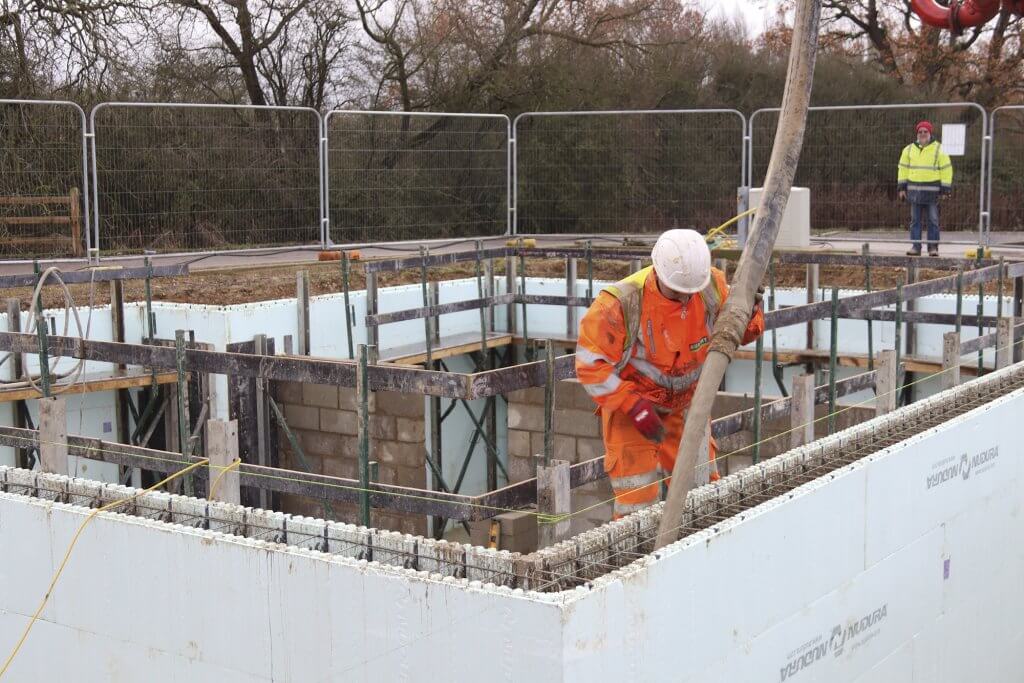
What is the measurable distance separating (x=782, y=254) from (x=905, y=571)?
22.4ft

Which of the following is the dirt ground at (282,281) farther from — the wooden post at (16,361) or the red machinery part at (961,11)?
the red machinery part at (961,11)

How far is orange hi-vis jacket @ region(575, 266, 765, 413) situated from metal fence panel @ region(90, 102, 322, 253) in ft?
30.7

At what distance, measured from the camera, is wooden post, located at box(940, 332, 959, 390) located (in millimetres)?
7879

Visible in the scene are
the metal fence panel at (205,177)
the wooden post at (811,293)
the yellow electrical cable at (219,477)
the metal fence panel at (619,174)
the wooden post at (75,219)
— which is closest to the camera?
the yellow electrical cable at (219,477)

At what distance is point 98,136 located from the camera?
1414 centimetres

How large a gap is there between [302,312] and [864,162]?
7.84 m

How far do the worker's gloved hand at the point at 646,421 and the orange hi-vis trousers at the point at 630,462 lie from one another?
0.25m

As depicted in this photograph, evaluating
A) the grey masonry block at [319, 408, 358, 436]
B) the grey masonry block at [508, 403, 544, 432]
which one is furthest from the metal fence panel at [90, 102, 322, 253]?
the grey masonry block at [508, 403, 544, 432]

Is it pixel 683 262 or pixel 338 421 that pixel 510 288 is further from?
pixel 683 262

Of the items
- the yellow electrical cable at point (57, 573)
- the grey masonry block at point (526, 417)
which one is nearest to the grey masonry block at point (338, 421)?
the grey masonry block at point (526, 417)

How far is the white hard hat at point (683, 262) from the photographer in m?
5.35

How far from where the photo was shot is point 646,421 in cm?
550

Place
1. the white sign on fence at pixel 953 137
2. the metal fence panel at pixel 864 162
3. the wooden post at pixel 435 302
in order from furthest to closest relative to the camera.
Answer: the metal fence panel at pixel 864 162, the white sign on fence at pixel 953 137, the wooden post at pixel 435 302

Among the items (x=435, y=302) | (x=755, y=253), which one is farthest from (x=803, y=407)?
(x=435, y=302)
